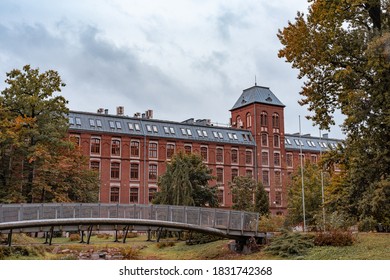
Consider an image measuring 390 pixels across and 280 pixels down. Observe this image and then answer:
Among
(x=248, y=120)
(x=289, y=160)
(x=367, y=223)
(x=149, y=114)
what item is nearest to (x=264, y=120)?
(x=248, y=120)

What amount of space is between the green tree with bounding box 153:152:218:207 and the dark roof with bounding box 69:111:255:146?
58.7ft

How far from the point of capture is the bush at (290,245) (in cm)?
2356

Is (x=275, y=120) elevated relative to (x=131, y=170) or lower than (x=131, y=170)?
elevated

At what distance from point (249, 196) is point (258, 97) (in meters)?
22.6

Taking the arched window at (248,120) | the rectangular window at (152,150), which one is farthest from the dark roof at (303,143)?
the rectangular window at (152,150)

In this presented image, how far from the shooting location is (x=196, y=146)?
217 feet

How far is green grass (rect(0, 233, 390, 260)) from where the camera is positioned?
21781mm

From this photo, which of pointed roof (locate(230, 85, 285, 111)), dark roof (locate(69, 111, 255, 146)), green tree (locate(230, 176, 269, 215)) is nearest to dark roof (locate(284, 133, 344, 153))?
pointed roof (locate(230, 85, 285, 111))

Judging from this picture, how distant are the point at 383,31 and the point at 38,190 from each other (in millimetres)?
26066

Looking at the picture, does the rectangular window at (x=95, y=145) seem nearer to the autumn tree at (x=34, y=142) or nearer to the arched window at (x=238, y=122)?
the autumn tree at (x=34, y=142)

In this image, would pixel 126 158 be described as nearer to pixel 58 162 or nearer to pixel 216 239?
pixel 58 162

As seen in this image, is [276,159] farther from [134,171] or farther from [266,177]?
[134,171]

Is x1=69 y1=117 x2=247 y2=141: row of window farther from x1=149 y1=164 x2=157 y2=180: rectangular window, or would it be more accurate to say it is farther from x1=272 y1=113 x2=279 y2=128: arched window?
x1=149 y1=164 x2=157 y2=180: rectangular window

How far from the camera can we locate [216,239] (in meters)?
33.7
